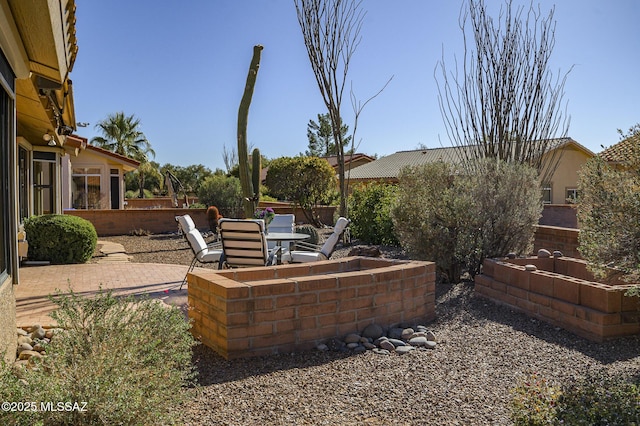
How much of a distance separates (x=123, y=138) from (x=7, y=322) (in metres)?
38.4

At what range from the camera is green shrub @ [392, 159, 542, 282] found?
7137mm

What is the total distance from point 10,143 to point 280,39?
9429 millimetres

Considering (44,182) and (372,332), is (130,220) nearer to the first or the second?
(44,182)

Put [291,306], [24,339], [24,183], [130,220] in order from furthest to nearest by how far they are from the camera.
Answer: [130,220] < [24,183] < [24,339] < [291,306]

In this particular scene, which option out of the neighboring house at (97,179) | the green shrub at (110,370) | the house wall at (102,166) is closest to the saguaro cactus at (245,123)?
the green shrub at (110,370)

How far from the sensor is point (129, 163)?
2361 centimetres

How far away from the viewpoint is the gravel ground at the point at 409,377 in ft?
10.6

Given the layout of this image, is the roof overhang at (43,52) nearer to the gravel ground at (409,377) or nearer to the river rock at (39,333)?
the river rock at (39,333)

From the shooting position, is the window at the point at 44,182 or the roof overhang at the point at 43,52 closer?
the roof overhang at the point at 43,52

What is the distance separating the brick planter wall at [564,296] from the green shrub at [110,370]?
367cm

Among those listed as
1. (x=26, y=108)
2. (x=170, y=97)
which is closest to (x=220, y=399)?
(x=26, y=108)

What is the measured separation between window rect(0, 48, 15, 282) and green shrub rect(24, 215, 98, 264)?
5489 mm

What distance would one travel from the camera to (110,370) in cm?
266

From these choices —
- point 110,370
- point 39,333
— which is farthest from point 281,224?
point 110,370
